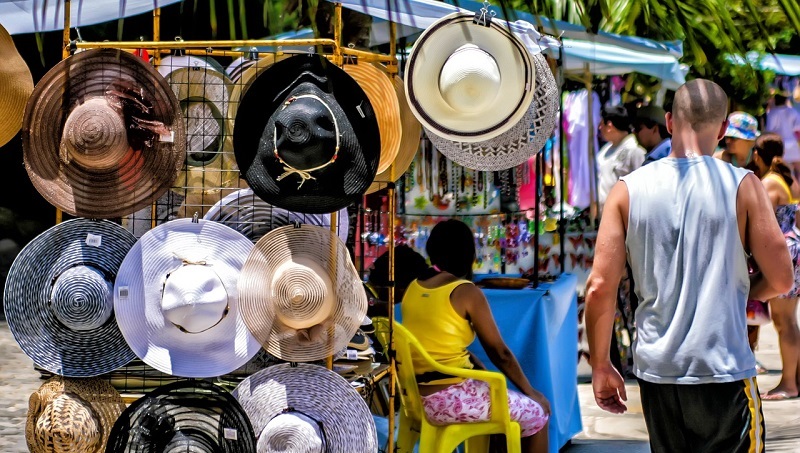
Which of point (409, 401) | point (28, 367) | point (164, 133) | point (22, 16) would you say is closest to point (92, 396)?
point (164, 133)

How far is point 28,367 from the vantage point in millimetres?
8266

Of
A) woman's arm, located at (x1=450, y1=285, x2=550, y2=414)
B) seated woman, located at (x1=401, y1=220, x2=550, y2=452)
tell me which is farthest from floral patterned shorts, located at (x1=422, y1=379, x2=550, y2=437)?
woman's arm, located at (x1=450, y1=285, x2=550, y2=414)

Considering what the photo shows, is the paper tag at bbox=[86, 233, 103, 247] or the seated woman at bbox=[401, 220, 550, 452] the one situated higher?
the paper tag at bbox=[86, 233, 103, 247]

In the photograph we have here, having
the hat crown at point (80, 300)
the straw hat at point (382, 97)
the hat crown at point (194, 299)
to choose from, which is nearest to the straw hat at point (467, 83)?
the straw hat at point (382, 97)

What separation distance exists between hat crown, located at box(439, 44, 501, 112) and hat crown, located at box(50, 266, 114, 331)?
1.54 m

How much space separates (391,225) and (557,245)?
13.9ft

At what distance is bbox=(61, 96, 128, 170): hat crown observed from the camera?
12.4 feet

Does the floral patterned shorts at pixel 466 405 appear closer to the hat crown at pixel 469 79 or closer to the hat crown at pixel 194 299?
the hat crown at pixel 194 299

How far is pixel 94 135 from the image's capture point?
377 centimetres

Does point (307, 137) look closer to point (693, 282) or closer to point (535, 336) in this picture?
point (693, 282)

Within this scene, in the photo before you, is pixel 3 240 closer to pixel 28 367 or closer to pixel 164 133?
pixel 28 367

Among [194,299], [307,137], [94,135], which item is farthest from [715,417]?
[94,135]

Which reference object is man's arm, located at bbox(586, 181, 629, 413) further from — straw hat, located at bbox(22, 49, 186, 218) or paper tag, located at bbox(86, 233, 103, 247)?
paper tag, located at bbox(86, 233, 103, 247)

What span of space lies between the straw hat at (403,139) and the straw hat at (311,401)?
3.08 ft
